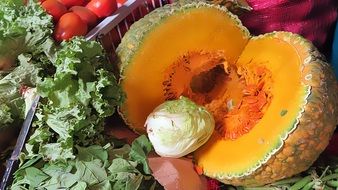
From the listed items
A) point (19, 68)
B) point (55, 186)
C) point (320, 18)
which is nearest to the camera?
point (55, 186)

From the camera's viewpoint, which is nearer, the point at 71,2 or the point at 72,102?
the point at 72,102

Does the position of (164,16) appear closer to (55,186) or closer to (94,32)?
(94,32)

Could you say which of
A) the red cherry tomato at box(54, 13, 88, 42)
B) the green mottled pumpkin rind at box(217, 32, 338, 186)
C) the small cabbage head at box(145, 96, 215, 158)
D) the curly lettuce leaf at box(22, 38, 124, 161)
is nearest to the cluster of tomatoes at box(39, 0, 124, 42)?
the red cherry tomato at box(54, 13, 88, 42)

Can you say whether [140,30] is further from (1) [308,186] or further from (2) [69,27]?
(1) [308,186]

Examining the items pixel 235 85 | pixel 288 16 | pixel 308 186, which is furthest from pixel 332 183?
pixel 288 16

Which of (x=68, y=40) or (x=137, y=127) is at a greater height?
(x=68, y=40)

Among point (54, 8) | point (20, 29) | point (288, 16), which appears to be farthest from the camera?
point (288, 16)

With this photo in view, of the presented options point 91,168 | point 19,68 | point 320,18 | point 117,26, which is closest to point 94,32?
point 117,26

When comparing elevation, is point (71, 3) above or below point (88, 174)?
above
